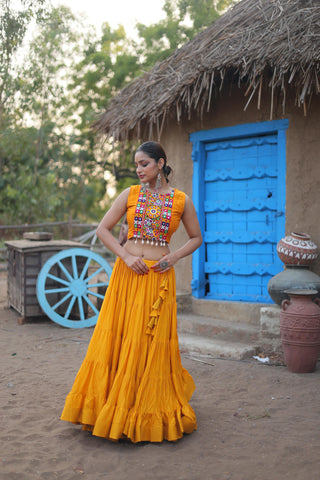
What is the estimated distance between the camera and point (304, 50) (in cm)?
468

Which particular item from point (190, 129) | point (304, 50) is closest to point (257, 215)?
point (190, 129)

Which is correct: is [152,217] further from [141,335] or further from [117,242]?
[141,335]

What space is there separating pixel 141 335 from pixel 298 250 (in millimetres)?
2504

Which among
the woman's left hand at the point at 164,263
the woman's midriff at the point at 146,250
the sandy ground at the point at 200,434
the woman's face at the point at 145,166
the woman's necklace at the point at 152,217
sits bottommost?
the sandy ground at the point at 200,434

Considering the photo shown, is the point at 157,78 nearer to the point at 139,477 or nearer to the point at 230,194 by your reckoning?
the point at 230,194

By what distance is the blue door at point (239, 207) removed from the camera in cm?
562

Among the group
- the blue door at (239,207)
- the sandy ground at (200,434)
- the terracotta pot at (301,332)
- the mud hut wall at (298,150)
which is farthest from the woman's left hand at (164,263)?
the blue door at (239,207)

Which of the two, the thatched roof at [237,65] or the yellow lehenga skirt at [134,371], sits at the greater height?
A: the thatched roof at [237,65]

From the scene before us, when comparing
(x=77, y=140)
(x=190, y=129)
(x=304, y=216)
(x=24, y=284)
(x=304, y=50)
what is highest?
(x=77, y=140)

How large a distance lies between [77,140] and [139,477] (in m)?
18.9

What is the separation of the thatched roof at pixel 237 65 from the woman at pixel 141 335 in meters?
2.29

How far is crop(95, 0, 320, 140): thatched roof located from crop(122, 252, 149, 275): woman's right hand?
257 cm

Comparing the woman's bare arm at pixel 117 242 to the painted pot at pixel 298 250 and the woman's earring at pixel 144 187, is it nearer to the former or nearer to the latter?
the woman's earring at pixel 144 187

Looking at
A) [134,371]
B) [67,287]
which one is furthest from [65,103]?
[134,371]
